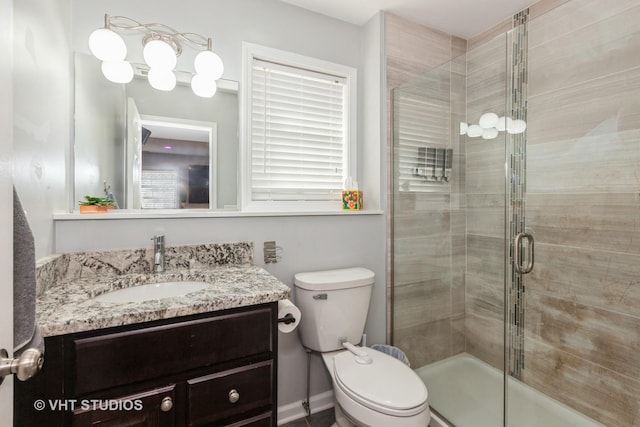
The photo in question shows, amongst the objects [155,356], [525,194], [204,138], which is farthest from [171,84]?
[525,194]

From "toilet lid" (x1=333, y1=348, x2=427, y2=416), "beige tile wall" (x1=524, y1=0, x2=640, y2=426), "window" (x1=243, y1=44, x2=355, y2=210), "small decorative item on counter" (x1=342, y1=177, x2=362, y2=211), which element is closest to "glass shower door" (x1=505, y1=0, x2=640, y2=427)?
"beige tile wall" (x1=524, y1=0, x2=640, y2=426)

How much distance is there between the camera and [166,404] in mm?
970

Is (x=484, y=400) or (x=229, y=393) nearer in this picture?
(x=229, y=393)

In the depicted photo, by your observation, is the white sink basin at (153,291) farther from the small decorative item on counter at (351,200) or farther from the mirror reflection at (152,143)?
the small decorative item on counter at (351,200)

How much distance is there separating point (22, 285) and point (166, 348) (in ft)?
1.62

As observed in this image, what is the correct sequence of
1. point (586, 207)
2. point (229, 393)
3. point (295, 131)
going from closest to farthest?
point (229, 393) → point (586, 207) → point (295, 131)

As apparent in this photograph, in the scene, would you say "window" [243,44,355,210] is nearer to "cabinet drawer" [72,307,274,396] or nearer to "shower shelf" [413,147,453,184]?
"shower shelf" [413,147,453,184]

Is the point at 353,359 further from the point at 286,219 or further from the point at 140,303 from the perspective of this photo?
the point at 140,303

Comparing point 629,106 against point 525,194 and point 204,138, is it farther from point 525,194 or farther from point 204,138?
point 204,138

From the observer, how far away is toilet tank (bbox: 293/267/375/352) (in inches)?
61.7

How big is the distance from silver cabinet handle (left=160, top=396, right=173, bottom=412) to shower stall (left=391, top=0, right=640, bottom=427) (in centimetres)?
137

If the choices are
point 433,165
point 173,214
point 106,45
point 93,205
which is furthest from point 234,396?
point 433,165

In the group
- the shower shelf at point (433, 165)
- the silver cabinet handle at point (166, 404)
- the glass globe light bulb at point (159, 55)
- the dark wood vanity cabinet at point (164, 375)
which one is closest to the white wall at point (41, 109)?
the glass globe light bulb at point (159, 55)

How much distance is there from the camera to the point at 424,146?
194 cm
